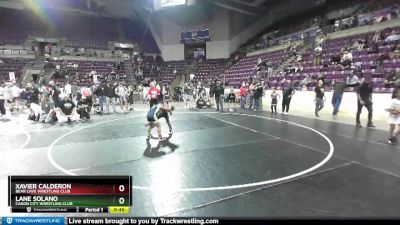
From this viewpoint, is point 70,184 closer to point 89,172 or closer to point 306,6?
point 89,172

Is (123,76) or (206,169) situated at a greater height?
(123,76)

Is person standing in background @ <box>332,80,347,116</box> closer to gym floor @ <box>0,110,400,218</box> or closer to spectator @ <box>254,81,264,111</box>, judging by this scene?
gym floor @ <box>0,110,400,218</box>

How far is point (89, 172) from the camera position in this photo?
5.49m

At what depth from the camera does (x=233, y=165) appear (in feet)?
19.0

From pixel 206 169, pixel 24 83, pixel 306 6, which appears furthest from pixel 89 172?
pixel 306 6

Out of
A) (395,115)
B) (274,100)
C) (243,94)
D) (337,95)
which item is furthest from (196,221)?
(243,94)

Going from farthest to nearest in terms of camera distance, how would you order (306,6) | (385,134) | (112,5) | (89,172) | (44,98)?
(112,5) → (306,6) → (44,98) → (385,134) → (89,172)

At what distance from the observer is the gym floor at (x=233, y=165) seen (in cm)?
395

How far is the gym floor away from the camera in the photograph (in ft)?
13.0

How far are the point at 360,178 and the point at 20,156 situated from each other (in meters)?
7.49

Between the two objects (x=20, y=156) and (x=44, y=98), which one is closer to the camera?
(x=20, y=156)

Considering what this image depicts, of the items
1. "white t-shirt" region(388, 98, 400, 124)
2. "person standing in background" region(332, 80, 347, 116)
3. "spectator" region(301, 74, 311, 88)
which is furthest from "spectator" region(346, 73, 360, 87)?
"white t-shirt" region(388, 98, 400, 124)

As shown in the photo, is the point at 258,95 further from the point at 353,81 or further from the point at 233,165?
the point at 233,165
